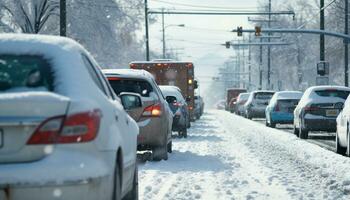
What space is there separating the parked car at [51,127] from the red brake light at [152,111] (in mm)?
8656

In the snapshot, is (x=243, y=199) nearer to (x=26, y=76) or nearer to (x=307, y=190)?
(x=307, y=190)

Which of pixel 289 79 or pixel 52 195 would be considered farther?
pixel 289 79

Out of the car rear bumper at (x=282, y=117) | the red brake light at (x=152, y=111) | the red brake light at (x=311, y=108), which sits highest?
the red brake light at (x=152, y=111)

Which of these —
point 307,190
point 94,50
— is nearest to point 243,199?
point 307,190

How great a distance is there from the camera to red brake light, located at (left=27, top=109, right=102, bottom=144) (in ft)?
19.5

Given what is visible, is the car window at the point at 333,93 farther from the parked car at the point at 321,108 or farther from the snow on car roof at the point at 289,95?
the snow on car roof at the point at 289,95

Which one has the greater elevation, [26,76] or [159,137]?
[26,76]

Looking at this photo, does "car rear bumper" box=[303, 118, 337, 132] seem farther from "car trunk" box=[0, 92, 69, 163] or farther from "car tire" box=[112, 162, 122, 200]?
"car trunk" box=[0, 92, 69, 163]

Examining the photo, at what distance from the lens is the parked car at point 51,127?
5852 mm

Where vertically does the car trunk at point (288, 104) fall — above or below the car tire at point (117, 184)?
below

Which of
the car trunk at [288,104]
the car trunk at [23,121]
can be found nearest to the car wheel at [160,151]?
the car trunk at [23,121]

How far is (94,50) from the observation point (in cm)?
5316

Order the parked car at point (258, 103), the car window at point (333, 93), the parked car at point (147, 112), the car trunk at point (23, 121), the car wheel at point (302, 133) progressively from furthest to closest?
the parked car at point (258, 103) < the car wheel at point (302, 133) < the car window at point (333, 93) < the parked car at point (147, 112) < the car trunk at point (23, 121)

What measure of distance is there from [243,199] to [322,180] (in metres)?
2.66
